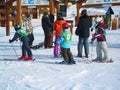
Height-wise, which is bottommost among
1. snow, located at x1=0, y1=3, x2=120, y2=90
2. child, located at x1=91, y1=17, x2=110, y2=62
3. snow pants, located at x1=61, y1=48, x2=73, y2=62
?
snow, located at x1=0, y1=3, x2=120, y2=90

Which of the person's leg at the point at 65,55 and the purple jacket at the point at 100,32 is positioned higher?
the purple jacket at the point at 100,32

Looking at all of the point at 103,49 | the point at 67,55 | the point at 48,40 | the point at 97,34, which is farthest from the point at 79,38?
the point at 48,40

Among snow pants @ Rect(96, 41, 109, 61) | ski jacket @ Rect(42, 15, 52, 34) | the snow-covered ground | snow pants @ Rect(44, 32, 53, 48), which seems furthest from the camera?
snow pants @ Rect(44, 32, 53, 48)

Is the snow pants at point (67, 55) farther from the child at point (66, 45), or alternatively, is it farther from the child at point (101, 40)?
the child at point (101, 40)

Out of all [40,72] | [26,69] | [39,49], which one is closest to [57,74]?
[40,72]

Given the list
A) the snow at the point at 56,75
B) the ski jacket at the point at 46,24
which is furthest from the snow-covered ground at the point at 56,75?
the ski jacket at the point at 46,24

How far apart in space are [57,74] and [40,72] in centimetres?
52

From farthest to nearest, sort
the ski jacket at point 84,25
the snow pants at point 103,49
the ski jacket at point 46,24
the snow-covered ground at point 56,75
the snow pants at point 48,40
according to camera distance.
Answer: the snow pants at point 48,40
the ski jacket at point 46,24
the ski jacket at point 84,25
the snow pants at point 103,49
the snow-covered ground at point 56,75

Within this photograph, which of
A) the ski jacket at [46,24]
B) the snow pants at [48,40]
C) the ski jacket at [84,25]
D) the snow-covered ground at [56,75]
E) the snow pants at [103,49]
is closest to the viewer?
the snow-covered ground at [56,75]

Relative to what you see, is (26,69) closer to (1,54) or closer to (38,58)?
(38,58)

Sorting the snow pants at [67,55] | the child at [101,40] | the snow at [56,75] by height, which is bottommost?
the snow at [56,75]

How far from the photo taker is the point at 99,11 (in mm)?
30766

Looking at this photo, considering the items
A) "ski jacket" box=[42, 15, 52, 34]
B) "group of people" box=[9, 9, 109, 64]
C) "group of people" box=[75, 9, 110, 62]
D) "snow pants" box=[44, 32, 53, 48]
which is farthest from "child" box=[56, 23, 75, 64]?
"snow pants" box=[44, 32, 53, 48]

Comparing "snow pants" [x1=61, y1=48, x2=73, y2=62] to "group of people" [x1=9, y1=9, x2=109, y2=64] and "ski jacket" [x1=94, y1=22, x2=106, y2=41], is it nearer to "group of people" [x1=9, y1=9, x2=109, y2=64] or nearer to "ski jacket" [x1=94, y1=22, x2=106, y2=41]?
"group of people" [x1=9, y1=9, x2=109, y2=64]
